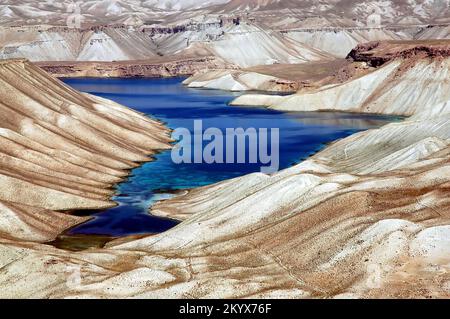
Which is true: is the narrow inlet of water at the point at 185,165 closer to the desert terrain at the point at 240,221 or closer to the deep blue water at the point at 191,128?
the deep blue water at the point at 191,128

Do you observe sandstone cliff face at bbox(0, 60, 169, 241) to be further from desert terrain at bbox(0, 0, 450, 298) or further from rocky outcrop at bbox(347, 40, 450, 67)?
rocky outcrop at bbox(347, 40, 450, 67)

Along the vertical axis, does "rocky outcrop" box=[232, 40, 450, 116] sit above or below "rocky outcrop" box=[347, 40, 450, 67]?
below

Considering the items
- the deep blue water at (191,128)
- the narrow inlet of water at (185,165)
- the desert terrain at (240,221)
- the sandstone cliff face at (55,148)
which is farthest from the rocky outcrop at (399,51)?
the sandstone cliff face at (55,148)

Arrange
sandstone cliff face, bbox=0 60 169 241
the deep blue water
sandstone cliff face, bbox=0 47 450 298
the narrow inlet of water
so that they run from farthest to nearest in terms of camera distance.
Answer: the deep blue water, sandstone cliff face, bbox=0 60 169 241, the narrow inlet of water, sandstone cliff face, bbox=0 47 450 298

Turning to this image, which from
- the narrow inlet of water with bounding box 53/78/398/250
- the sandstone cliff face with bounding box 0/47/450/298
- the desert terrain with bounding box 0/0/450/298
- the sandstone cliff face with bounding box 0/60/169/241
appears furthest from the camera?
the sandstone cliff face with bounding box 0/60/169/241

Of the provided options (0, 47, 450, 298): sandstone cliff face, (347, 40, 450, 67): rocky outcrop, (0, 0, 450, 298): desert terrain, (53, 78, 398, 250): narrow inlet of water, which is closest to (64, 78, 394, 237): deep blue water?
(53, 78, 398, 250): narrow inlet of water

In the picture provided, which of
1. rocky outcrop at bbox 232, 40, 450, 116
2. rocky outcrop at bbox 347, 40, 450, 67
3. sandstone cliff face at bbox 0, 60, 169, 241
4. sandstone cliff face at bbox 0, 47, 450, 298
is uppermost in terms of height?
rocky outcrop at bbox 347, 40, 450, 67
